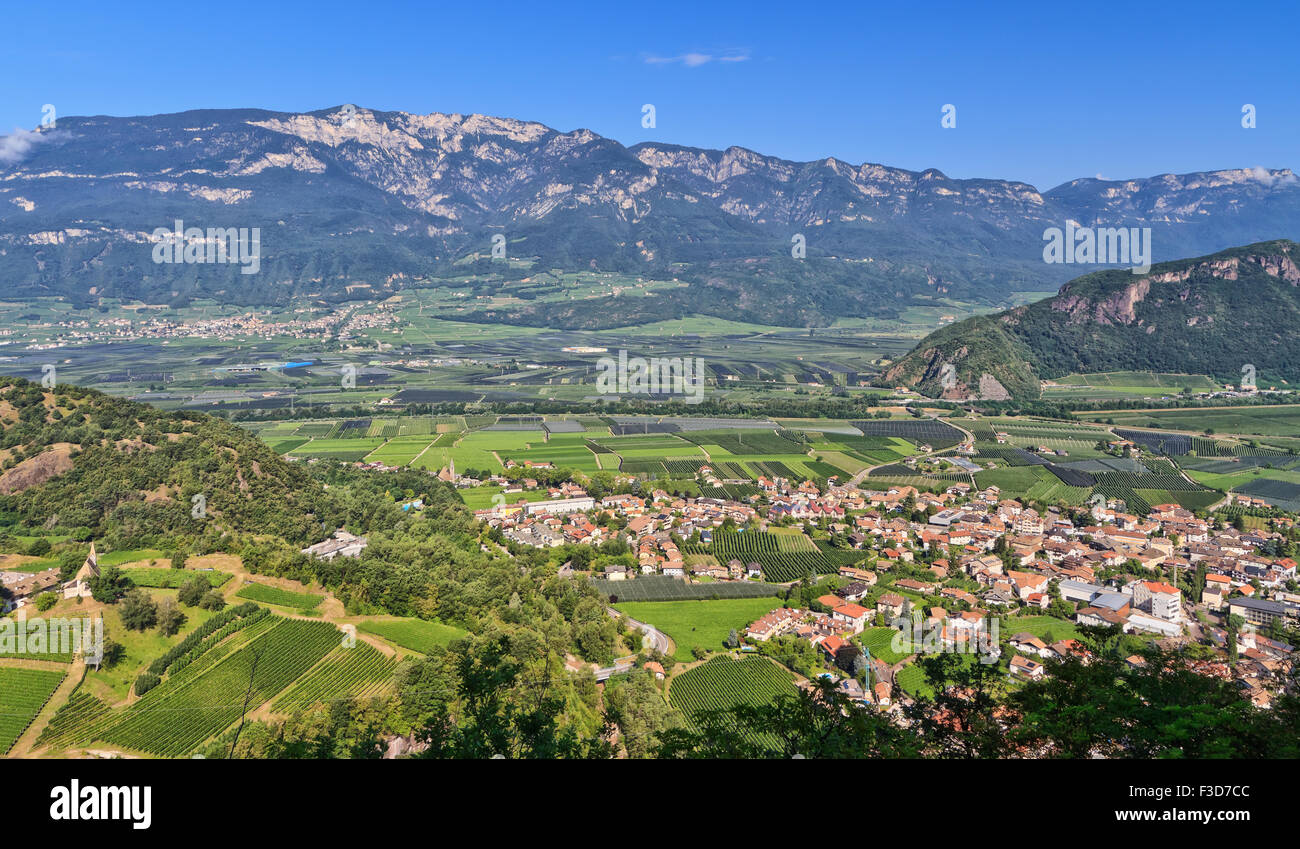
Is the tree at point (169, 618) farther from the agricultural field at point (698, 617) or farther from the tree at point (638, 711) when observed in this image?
the agricultural field at point (698, 617)

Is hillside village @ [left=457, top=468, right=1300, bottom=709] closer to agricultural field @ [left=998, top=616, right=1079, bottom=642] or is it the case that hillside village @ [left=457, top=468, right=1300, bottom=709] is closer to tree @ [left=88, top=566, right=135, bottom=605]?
agricultural field @ [left=998, top=616, right=1079, bottom=642]

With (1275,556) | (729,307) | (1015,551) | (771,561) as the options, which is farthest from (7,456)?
(729,307)

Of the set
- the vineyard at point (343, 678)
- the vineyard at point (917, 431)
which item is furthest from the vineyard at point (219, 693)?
the vineyard at point (917, 431)

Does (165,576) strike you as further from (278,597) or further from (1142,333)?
(1142,333)

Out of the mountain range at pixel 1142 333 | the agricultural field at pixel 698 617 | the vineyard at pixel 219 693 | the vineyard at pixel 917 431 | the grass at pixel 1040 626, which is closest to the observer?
the vineyard at pixel 219 693

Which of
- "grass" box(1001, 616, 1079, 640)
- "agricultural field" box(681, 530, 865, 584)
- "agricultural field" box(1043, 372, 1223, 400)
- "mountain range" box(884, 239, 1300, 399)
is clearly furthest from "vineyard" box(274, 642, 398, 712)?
"agricultural field" box(1043, 372, 1223, 400)

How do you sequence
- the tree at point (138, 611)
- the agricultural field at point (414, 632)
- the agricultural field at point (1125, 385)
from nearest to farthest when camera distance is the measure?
the tree at point (138, 611), the agricultural field at point (414, 632), the agricultural field at point (1125, 385)

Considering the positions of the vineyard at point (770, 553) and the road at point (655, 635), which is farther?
the vineyard at point (770, 553)

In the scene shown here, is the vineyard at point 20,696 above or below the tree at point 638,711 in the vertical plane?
above

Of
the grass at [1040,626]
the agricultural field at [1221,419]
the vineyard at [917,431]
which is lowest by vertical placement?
the grass at [1040,626]
